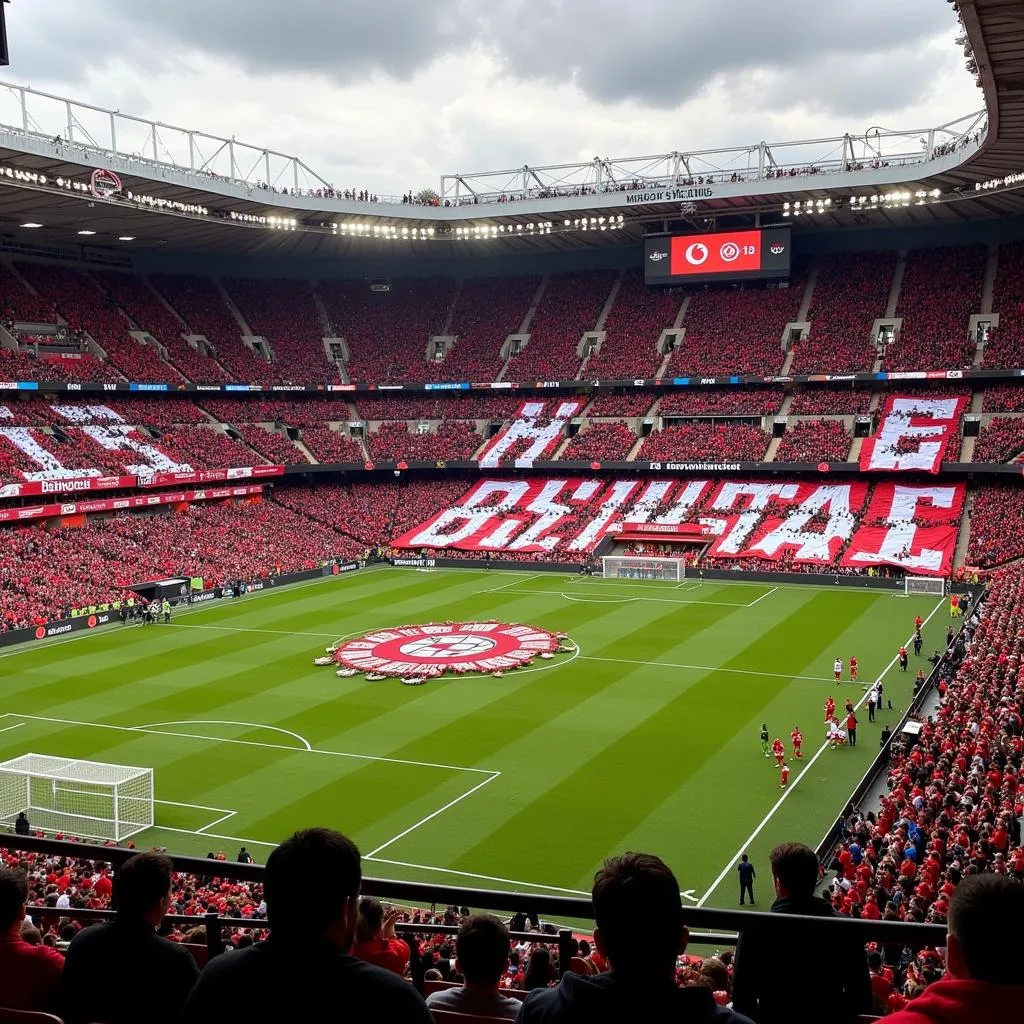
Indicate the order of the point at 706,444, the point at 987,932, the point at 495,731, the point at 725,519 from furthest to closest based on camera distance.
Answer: the point at 706,444
the point at 725,519
the point at 495,731
the point at 987,932

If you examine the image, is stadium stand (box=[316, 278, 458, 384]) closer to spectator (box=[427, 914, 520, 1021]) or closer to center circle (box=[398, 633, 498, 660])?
center circle (box=[398, 633, 498, 660])

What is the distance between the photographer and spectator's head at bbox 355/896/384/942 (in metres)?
5.66

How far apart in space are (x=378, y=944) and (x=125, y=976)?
175 centimetres

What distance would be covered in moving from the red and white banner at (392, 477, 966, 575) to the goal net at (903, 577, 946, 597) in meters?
1.17

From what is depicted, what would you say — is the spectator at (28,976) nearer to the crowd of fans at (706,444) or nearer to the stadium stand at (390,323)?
the crowd of fans at (706,444)

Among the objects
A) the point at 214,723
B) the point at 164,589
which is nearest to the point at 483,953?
the point at 214,723

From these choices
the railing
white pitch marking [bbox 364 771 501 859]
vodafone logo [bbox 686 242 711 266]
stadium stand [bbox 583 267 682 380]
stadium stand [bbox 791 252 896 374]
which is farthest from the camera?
stadium stand [bbox 583 267 682 380]

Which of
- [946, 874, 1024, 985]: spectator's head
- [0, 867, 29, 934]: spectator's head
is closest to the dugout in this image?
[0, 867, 29, 934]: spectator's head

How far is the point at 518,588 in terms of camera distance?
5891cm

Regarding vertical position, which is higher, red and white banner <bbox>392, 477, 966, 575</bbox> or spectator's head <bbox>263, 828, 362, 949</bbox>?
red and white banner <bbox>392, 477, 966, 575</bbox>

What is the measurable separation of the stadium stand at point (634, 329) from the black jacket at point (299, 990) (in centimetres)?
7440

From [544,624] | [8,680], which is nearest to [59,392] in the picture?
[8,680]

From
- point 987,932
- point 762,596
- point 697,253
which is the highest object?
point 697,253

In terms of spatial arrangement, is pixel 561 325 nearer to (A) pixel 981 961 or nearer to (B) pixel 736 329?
(B) pixel 736 329
